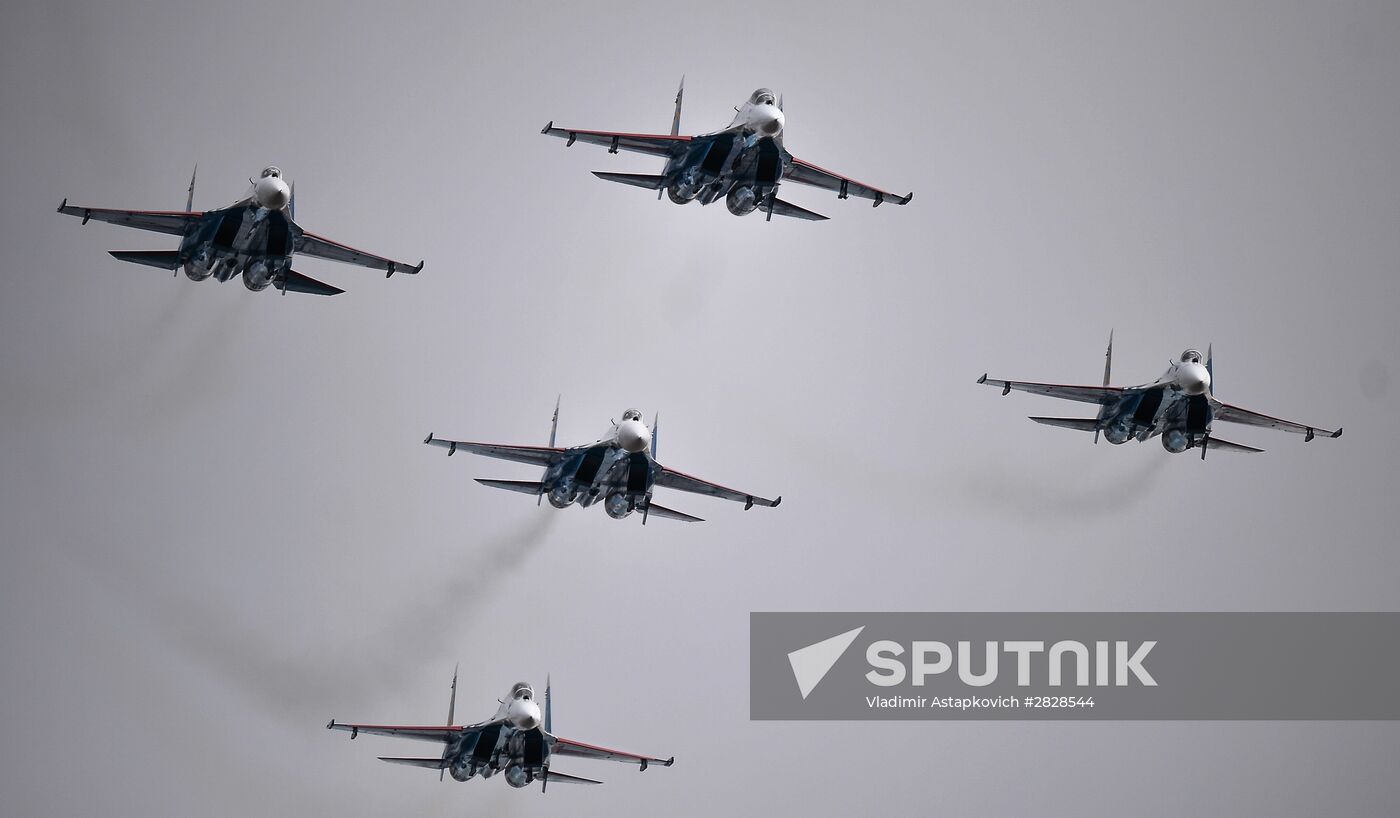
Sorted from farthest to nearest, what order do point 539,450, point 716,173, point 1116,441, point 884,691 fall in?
point 884,691, point 1116,441, point 539,450, point 716,173

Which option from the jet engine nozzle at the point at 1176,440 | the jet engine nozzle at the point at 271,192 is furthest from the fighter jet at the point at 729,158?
the jet engine nozzle at the point at 1176,440

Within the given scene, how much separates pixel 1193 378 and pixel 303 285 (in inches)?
1196

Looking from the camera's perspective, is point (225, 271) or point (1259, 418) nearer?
point (225, 271)

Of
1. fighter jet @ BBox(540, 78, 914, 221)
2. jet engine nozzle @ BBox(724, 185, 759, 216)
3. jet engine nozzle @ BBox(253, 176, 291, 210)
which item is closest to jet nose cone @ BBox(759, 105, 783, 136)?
fighter jet @ BBox(540, 78, 914, 221)

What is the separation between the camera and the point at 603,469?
190 feet

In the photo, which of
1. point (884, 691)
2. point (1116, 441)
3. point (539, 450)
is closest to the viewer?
point (539, 450)

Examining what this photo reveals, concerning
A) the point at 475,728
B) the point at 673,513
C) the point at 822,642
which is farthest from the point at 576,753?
the point at 822,642

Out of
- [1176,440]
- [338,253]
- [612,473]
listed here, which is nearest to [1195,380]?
[1176,440]

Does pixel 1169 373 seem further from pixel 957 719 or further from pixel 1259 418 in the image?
pixel 957 719

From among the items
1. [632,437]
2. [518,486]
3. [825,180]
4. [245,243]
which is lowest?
[518,486]

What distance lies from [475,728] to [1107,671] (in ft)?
121

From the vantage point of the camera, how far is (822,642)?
267ft

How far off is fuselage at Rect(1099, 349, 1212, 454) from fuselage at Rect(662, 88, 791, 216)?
15.7 meters

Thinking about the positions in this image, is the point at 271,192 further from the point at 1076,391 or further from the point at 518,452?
the point at 1076,391
